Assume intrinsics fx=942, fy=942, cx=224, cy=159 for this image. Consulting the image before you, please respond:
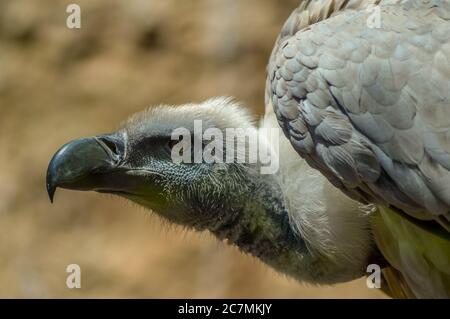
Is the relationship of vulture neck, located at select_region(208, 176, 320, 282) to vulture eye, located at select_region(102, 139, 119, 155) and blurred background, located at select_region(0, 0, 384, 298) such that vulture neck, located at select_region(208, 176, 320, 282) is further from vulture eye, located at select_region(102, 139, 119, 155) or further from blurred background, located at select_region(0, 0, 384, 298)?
blurred background, located at select_region(0, 0, 384, 298)

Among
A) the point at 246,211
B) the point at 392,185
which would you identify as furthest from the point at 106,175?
the point at 392,185

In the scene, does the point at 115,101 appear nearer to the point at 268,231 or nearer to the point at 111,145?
the point at 111,145

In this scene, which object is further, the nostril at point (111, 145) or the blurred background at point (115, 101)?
the blurred background at point (115, 101)

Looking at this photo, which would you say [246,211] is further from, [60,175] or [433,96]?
[433,96]

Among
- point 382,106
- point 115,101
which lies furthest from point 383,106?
point 115,101

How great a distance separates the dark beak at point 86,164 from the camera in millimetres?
2645

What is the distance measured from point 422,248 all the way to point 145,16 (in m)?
3.10

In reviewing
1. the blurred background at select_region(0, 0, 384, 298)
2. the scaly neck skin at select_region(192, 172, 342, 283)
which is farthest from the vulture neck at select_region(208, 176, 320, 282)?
the blurred background at select_region(0, 0, 384, 298)

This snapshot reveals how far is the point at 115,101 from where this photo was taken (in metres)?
5.30

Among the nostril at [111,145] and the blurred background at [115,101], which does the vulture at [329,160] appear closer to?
the nostril at [111,145]

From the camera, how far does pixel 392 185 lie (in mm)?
2354

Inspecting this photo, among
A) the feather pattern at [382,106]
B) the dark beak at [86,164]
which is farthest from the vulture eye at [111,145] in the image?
the feather pattern at [382,106]

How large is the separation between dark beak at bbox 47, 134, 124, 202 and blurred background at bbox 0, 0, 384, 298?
2475 millimetres

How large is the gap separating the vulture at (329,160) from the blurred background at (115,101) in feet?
7.58
